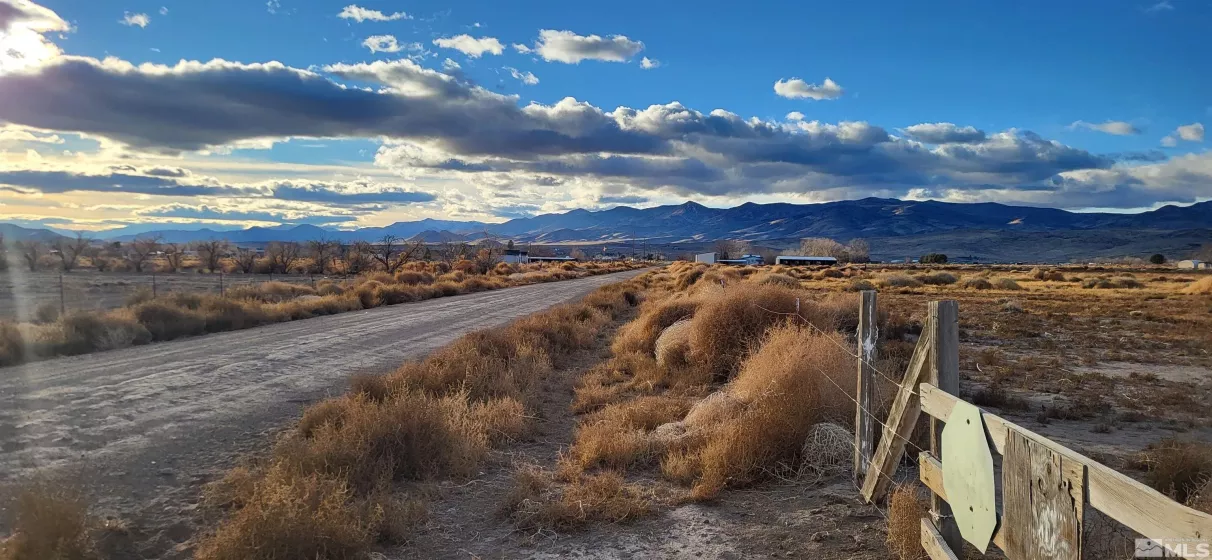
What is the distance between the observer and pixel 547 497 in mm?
6188

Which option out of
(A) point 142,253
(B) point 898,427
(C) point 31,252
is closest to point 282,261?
(A) point 142,253

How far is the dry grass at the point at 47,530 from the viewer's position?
15.1 ft

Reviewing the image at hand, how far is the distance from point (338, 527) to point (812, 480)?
4376mm

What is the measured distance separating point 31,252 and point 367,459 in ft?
267

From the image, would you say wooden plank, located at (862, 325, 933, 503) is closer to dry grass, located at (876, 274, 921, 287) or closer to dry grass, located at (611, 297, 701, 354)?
dry grass, located at (611, 297, 701, 354)

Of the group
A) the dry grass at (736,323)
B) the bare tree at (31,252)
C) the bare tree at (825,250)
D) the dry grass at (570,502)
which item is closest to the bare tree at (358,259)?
the bare tree at (31,252)

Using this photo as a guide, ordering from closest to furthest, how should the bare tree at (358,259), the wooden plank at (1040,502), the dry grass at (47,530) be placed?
the wooden plank at (1040,502), the dry grass at (47,530), the bare tree at (358,259)

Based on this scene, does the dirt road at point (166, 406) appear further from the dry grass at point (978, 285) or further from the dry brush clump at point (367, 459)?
the dry grass at point (978, 285)

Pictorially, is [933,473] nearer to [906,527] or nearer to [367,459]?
[906,527]

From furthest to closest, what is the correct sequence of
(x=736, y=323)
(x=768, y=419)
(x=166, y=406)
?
1. (x=736, y=323)
2. (x=166, y=406)
3. (x=768, y=419)

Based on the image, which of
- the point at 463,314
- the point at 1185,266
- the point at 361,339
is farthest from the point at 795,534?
the point at 1185,266

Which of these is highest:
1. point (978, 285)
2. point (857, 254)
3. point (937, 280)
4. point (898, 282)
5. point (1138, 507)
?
point (1138, 507)

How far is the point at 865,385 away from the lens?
6.33 m

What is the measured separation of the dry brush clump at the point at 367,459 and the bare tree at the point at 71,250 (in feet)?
256
